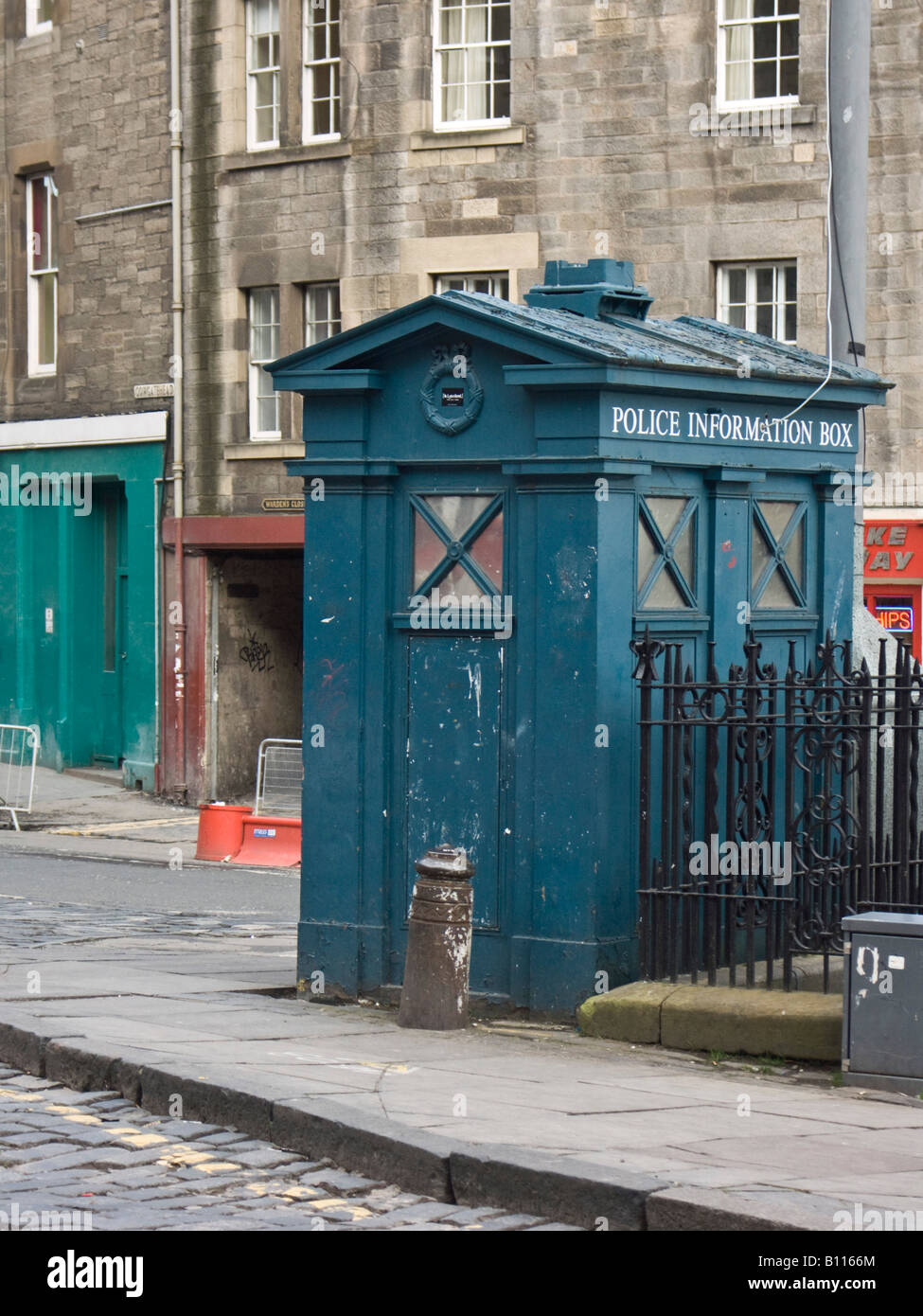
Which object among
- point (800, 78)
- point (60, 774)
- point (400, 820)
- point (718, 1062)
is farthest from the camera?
point (60, 774)

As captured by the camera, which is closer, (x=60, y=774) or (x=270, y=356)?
(x=270, y=356)

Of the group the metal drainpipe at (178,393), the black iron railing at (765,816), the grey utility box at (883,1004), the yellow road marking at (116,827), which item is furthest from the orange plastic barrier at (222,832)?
the grey utility box at (883,1004)

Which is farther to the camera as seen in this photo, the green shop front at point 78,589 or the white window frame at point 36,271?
the white window frame at point 36,271

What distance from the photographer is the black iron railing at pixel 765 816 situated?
9.24 m

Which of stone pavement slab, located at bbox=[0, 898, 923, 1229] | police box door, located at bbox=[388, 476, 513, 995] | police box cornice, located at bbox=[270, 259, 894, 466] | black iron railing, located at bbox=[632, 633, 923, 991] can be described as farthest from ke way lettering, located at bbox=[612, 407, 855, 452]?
stone pavement slab, located at bbox=[0, 898, 923, 1229]

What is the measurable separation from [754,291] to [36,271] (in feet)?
34.9

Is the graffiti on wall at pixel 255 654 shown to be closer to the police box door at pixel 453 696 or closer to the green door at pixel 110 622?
the green door at pixel 110 622

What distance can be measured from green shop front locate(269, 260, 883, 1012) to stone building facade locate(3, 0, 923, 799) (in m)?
10.9

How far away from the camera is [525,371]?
9.58 m

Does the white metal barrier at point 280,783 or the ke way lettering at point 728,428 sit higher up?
the ke way lettering at point 728,428

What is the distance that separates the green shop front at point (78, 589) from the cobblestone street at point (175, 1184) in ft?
60.0
